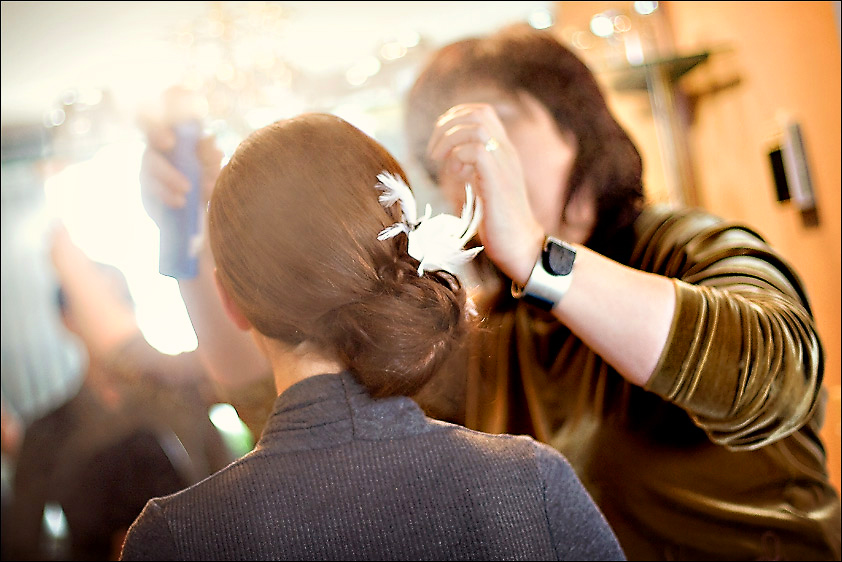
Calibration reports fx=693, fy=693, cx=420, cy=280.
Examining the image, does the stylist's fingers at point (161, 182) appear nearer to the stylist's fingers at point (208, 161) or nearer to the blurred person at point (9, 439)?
the stylist's fingers at point (208, 161)

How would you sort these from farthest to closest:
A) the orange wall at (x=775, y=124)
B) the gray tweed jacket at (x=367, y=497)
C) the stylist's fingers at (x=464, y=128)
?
the orange wall at (x=775, y=124) < the stylist's fingers at (x=464, y=128) < the gray tweed jacket at (x=367, y=497)

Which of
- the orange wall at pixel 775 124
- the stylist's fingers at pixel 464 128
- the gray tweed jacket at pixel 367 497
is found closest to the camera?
the gray tweed jacket at pixel 367 497

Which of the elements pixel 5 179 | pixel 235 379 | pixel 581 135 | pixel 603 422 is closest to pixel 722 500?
pixel 603 422

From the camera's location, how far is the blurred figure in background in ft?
2.13

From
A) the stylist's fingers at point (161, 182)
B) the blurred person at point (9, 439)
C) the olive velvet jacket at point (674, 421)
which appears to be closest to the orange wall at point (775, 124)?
the olive velvet jacket at point (674, 421)

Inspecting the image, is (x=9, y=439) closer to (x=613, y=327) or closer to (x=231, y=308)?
(x=231, y=308)

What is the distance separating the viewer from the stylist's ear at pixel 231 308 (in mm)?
550

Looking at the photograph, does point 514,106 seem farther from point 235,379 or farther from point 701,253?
point 235,379

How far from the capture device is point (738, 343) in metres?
0.58

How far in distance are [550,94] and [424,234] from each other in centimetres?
24

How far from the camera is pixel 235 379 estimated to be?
2.03ft

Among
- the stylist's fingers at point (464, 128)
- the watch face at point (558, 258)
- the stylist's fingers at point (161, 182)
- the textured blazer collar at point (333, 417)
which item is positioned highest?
the stylist's fingers at point (161, 182)

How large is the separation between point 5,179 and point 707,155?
79 centimetres

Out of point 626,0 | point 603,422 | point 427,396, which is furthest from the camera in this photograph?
point 626,0
